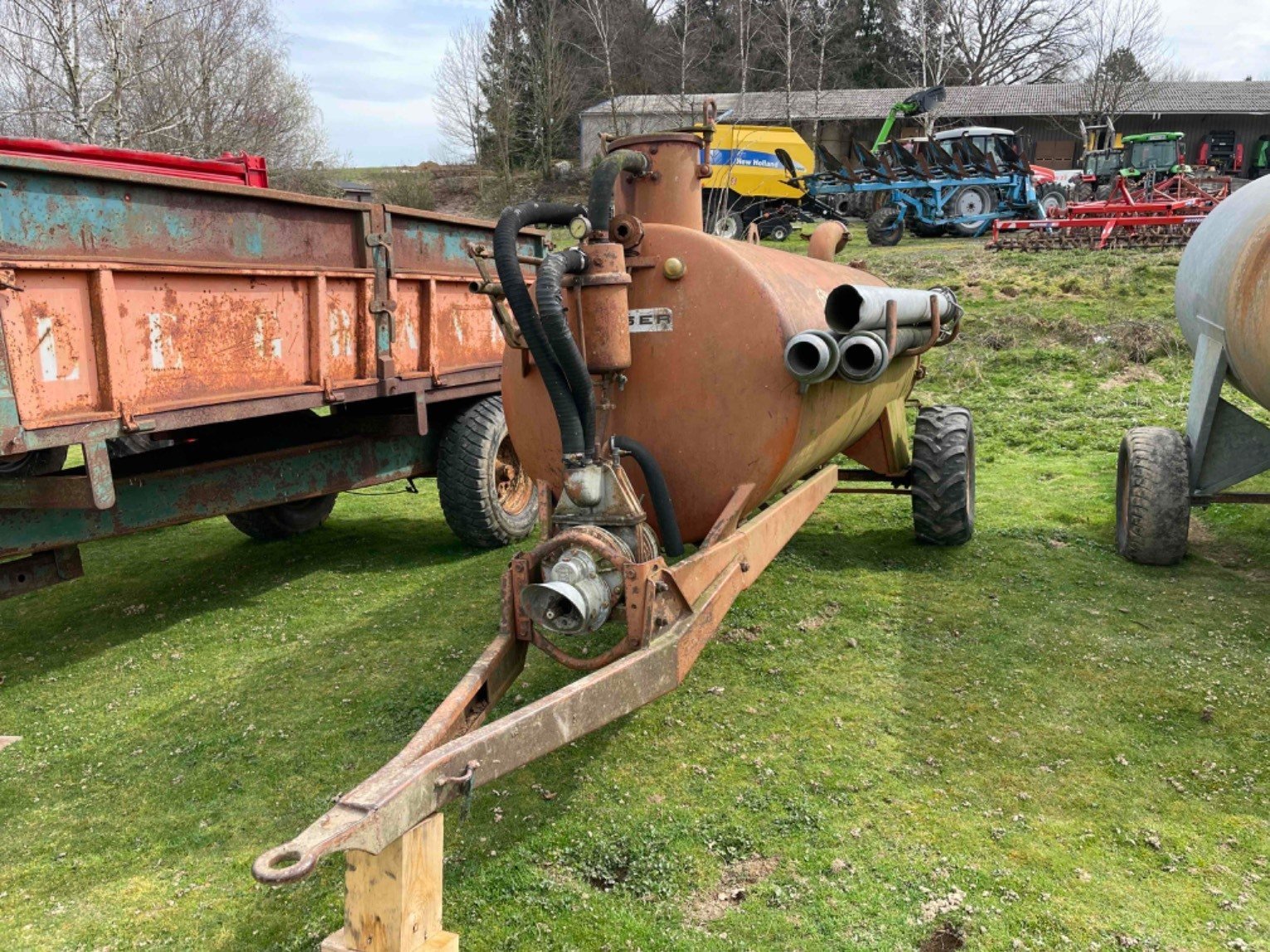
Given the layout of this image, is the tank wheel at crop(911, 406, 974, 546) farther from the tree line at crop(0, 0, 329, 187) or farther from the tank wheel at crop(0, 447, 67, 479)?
the tree line at crop(0, 0, 329, 187)

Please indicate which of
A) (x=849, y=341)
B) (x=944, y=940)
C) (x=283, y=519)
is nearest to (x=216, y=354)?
(x=283, y=519)

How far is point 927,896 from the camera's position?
3.00 metres

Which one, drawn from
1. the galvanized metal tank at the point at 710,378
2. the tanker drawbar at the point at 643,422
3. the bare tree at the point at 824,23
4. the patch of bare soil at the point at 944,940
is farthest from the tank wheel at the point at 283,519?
the bare tree at the point at 824,23

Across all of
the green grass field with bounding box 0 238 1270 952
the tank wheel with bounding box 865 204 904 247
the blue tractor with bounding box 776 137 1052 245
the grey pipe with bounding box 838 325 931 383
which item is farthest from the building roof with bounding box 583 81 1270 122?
the grey pipe with bounding box 838 325 931 383

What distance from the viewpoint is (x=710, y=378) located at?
13.0ft

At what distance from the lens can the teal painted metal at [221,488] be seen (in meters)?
4.58

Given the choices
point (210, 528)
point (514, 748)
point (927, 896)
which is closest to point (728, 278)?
point (514, 748)

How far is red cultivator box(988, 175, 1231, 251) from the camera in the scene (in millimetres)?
17562

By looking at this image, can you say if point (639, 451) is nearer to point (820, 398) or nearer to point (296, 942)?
point (820, 398)

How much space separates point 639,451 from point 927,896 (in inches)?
74.7

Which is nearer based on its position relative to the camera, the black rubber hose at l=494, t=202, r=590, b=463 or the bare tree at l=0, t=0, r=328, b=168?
the black rubber hose at l=494, t=202, r=590, b=463

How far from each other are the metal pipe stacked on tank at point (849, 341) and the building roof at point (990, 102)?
32.7 metres

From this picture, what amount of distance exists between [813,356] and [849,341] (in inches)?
9.3

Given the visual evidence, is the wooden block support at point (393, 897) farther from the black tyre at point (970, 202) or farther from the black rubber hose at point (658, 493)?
the black tyre at point (970, 202)
